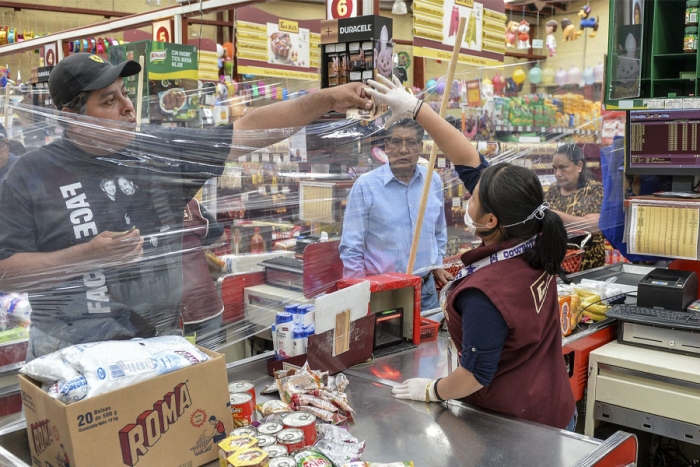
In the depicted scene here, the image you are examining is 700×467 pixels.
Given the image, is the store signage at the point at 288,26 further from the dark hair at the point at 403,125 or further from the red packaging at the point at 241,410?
the red packaging at the point at 241,410

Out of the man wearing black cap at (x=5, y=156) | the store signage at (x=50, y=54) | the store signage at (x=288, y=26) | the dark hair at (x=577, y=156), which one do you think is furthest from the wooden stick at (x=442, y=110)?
the store signage at (x=50, y=54)

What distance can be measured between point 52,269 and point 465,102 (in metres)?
4.39

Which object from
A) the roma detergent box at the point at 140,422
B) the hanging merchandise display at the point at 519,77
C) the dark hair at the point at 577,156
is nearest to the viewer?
the roma detergent box at the point at 140,422

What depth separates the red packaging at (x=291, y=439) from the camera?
1567 millimetres

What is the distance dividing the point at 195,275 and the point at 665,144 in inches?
93.5

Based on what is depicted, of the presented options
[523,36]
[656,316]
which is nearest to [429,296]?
[656,316]

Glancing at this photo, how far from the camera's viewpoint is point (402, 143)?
3.31 meters

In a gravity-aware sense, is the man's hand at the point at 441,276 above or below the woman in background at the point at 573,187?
below

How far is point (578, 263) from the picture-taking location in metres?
4.40

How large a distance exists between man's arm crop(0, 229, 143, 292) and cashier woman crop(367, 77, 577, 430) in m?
1.01

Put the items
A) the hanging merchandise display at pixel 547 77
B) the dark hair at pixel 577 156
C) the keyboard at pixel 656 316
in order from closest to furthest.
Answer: the keyboard at pixel 656 316
the dark hair at pixel 577 156
the hanging merchandise display at pixel 547 77

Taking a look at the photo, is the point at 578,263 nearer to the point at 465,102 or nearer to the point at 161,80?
the point at 465,102

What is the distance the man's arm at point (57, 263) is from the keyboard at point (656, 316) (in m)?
2.17

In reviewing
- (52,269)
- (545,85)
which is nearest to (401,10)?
(545,85)
